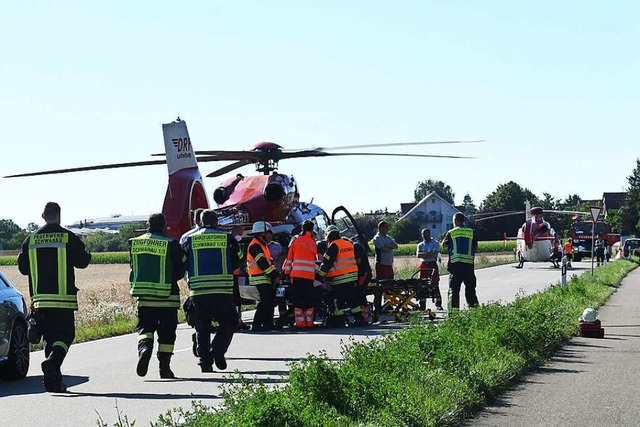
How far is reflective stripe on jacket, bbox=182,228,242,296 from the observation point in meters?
13.6

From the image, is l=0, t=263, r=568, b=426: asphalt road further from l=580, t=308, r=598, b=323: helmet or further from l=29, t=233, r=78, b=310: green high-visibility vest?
l=580, t=308, r=598, b=323: helmet

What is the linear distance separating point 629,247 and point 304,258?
6242 cm

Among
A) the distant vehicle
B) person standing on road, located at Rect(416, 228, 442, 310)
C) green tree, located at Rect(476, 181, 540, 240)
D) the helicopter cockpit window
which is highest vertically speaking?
green tree, located at Rect(476, 181, 540, 240)

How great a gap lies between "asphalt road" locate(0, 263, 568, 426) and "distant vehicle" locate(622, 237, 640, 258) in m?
58.0

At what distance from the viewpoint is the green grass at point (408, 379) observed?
324 inches

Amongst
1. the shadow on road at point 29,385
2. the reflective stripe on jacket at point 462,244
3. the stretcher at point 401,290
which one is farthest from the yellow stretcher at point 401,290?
the shadow on road at point 29,385

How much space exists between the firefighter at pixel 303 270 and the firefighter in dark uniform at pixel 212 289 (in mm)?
5399

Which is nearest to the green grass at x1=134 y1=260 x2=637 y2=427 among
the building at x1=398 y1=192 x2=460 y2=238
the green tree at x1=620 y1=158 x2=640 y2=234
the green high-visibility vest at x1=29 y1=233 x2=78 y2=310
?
the green high-visibility vest at x1=29 y1=233 x2=78 y2=310

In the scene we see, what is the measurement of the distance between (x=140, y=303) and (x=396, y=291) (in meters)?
9.28

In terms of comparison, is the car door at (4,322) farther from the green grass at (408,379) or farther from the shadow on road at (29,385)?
the green grass at (408,379)

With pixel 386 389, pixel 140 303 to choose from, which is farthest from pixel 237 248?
pixel 386 389

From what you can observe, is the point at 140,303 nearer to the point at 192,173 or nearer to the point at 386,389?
the point at 386,389

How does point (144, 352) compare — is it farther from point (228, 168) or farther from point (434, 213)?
point (434, 213)

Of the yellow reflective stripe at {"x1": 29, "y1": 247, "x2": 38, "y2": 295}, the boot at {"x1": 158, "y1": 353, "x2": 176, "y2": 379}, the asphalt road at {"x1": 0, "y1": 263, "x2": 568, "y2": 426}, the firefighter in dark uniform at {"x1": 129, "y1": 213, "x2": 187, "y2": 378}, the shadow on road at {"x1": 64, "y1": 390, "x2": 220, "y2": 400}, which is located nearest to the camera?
the asphalt road at {"x1": 0, "y1": 263, "x2": 568, "y2": 426}
